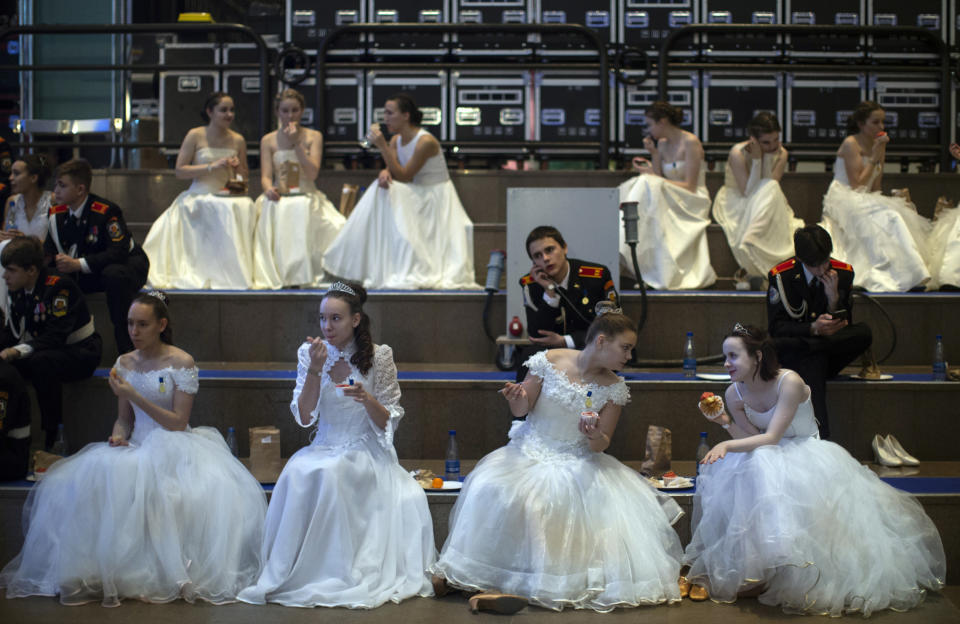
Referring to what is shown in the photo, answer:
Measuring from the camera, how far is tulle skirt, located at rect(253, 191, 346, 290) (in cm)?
675

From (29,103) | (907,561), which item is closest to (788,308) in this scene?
(907,561)

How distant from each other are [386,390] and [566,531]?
933 mm

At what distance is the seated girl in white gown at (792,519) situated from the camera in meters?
3.82

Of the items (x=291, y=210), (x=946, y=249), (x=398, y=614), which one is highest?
(x=291, y=210)

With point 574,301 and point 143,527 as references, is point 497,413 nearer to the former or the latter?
point 574,301

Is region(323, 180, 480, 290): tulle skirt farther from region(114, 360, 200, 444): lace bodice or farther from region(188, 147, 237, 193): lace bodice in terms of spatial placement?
region(114, 360, 200, 444): lace bodice

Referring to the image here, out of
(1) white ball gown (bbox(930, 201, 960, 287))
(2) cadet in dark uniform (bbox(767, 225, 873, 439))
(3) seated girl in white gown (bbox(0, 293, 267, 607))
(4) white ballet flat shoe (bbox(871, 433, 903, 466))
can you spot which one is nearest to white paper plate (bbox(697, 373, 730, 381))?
(2) cadet in dark uniform (bbox(767, 225, 873, 439))

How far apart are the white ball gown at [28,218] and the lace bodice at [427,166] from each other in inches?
84.8

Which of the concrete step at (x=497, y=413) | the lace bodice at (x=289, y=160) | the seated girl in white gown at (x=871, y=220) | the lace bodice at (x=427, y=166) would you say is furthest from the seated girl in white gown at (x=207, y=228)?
the seated girl in white gown at (x=871, y=220)

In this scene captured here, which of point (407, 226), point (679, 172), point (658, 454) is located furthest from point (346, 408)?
point (679, 172)

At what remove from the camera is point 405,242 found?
674cm

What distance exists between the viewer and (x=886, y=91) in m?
7.97

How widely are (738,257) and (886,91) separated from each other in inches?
82.9

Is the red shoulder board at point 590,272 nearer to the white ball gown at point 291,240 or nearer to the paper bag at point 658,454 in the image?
the paper bag at point 658,454
